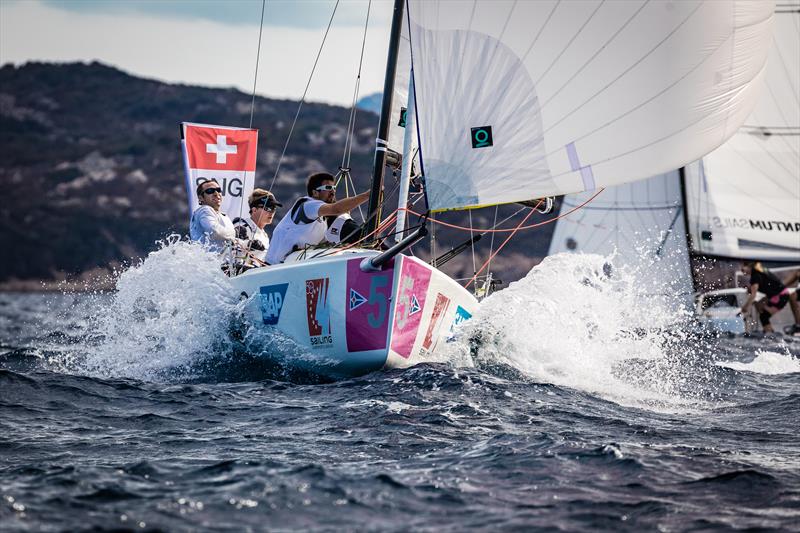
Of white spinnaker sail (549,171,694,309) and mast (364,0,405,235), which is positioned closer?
mast (364,0,405,235)

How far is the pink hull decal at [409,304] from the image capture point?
657 centimetres

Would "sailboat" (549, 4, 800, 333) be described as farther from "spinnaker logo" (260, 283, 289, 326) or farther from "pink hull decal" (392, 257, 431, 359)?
"spinnaker logo" (260, 283, 289, 326)

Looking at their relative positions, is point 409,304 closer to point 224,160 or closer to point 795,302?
point 224,160

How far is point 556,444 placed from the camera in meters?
4.64

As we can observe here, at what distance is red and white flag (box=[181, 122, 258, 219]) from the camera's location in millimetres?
12078

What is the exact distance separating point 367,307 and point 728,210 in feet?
40.6

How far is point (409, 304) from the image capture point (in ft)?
21.9

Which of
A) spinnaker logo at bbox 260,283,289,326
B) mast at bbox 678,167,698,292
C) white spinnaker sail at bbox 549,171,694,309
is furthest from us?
white spinnaker sail at bbox 549,171,694,309

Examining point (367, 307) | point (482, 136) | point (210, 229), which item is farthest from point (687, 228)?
point (367, 307)

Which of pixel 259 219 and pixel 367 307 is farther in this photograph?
pixel 259 219

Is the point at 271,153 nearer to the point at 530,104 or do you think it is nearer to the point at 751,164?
the point at 751,164

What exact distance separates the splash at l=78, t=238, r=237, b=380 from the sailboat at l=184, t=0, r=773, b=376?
1208 millimetres

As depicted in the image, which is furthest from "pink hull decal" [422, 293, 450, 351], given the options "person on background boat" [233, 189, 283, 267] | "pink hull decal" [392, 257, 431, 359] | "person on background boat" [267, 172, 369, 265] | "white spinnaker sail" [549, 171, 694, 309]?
"white spinnaker sail" [549, 171, 694, 309]

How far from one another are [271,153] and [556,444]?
316 feet
